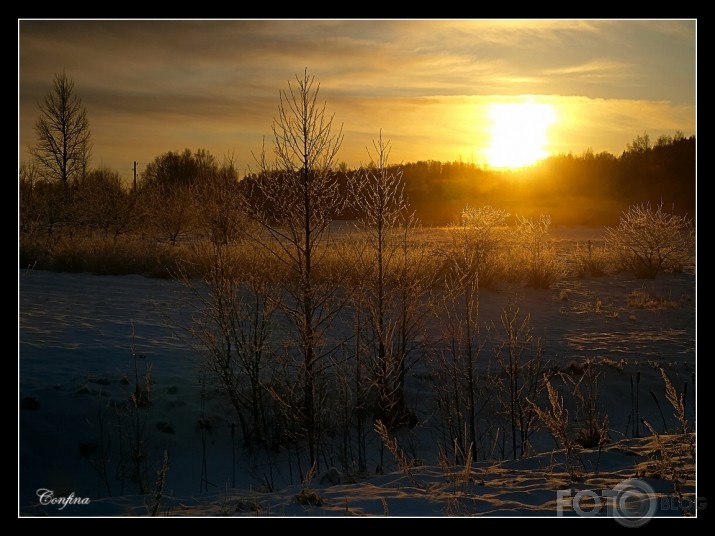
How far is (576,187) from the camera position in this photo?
56031 millimetres

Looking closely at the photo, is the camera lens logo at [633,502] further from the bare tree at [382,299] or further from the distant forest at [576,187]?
the distant forest at [576,187]

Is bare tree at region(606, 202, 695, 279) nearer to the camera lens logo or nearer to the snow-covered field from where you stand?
the snow-covered field

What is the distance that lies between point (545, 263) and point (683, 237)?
692 cm

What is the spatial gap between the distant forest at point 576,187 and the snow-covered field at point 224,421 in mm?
31296

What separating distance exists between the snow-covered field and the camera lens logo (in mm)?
97

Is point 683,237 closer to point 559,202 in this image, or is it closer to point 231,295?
point 231,295

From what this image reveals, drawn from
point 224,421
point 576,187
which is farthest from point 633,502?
point 576,187

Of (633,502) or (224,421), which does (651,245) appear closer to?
(224,421)

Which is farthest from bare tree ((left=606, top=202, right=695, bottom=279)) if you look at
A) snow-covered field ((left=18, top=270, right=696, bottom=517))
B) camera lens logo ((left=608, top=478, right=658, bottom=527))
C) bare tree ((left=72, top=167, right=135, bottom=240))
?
bare tree ((left=72, top=167, right=135, bottom=240))

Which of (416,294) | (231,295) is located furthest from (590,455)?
(231,295)

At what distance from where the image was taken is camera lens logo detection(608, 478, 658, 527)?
17.2ft

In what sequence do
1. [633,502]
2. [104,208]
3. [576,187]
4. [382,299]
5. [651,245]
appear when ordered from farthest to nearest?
[576,187] → [104,208] → [651,245] → [382,299] → [633,502]

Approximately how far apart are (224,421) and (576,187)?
52088mm

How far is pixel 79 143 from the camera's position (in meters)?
27.0
